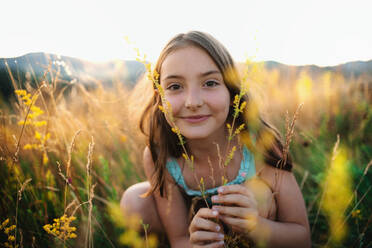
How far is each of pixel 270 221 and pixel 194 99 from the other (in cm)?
86

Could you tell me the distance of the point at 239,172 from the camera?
6.36ft

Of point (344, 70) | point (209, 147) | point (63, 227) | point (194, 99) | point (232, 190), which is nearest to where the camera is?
point (63, 227)

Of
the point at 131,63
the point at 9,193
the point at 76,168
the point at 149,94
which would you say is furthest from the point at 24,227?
the point at 131,63

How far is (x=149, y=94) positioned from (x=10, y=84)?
107cm

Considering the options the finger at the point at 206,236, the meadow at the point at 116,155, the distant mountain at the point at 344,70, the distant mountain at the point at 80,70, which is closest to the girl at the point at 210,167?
the finger at the point at 206,236

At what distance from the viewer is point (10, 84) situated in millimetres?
2014

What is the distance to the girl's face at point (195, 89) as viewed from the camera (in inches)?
59.8

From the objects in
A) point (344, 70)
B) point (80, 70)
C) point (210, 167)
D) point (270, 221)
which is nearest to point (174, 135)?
point (210, 167)

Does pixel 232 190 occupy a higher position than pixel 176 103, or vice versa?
pixel 176 103

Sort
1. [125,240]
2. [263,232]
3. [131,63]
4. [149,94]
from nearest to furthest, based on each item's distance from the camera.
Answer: [263,232], [125,240], [149,94], [131,63]

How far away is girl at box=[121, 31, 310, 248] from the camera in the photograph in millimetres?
1298

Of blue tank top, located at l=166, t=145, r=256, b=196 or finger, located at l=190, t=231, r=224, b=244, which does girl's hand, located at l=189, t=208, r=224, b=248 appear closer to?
finger, located at l=190, t=231, r=224, b=244

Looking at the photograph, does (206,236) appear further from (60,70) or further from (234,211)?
(60,70)

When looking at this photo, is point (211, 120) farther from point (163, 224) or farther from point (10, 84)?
point (10, 84)
